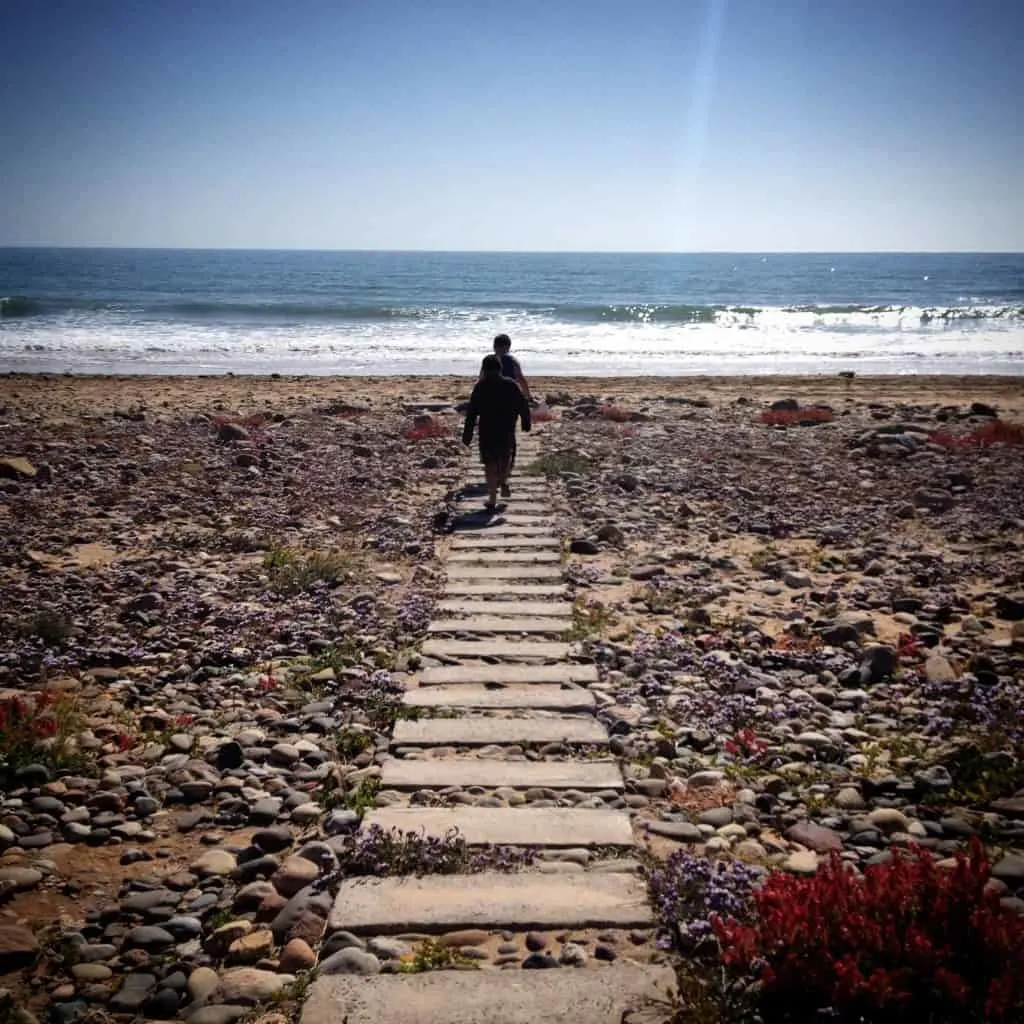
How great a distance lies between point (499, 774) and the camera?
4.70 meters

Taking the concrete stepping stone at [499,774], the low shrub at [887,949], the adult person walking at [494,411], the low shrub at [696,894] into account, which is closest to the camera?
the low shrub at [887,949]

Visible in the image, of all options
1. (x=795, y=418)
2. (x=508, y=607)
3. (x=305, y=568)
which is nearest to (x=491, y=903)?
(x=508, y=607)

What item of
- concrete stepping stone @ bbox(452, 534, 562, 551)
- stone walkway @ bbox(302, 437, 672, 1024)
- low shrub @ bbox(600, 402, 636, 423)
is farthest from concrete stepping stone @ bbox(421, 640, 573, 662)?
low shrub @ bbox(600, 402, 636, 423)

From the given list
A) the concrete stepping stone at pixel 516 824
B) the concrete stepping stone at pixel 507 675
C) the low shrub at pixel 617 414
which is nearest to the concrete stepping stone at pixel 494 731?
the concrete stepping stone at pixel 507 675

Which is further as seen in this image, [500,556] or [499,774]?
[500,556]

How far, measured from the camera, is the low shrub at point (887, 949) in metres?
2.75

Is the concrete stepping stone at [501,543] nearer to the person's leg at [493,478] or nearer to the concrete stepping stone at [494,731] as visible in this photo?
the person's leg at [493,478]

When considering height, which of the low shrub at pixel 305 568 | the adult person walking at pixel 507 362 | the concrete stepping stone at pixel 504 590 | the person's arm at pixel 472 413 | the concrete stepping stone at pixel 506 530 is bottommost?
the low shrub at pixel 305 568

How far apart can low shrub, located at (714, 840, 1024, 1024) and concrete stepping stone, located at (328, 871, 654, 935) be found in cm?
54

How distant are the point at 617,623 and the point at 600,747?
7.38 feet

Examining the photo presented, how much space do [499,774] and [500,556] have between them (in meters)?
4.36

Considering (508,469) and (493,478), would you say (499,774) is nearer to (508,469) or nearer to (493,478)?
(493,478)

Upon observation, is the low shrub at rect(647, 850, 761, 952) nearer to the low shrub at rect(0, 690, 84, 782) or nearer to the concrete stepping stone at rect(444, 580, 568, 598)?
the low shrub at rect(0, 690, 84, 782)

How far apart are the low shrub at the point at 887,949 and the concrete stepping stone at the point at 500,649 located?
127 inches
